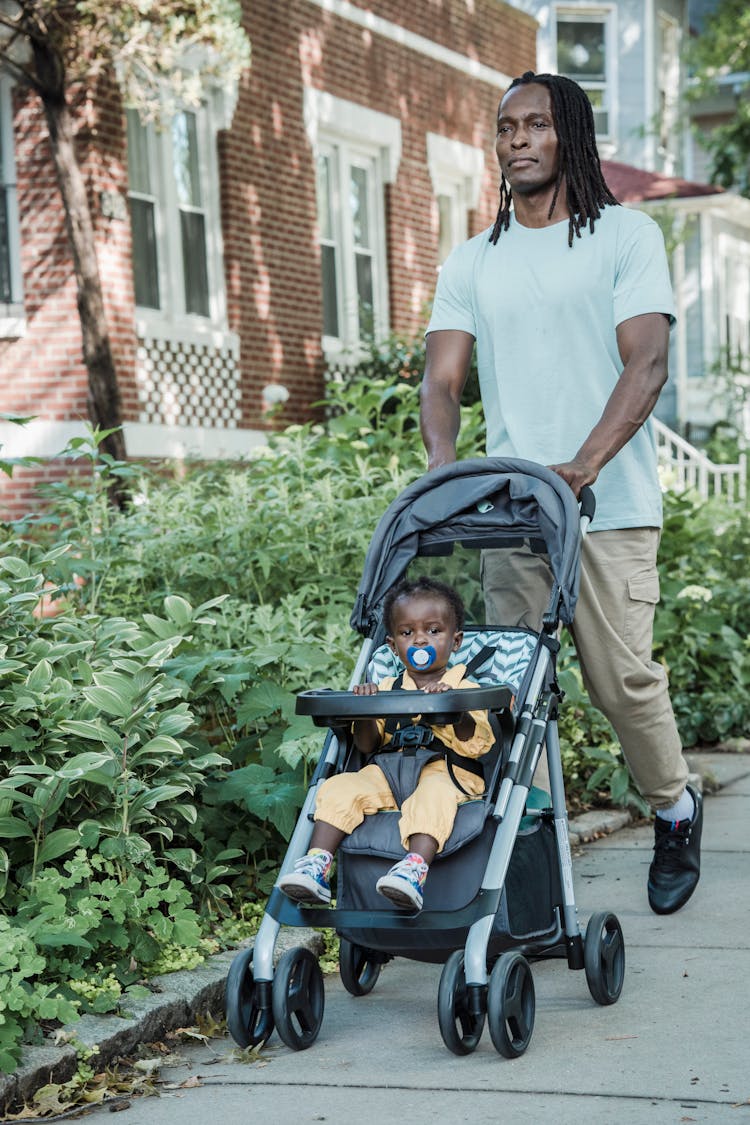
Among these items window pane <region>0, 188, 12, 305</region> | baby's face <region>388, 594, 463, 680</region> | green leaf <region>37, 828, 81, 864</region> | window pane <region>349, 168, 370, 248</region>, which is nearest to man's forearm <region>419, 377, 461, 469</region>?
baby's face <region>388, 594, 463, 680</region>

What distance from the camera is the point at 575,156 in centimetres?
459

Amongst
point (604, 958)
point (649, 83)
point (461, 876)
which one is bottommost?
point (604, 958)

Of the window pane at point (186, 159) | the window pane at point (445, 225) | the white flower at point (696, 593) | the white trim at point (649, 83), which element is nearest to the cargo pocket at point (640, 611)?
the white flower at point (696, 593)

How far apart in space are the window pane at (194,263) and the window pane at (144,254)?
1.23 ft

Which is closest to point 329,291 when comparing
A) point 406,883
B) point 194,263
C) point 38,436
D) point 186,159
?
point 194,263

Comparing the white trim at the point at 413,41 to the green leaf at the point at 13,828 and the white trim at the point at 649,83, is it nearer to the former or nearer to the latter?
the white trim at the point at 649,83

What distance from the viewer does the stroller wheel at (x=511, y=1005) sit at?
351 centimetres

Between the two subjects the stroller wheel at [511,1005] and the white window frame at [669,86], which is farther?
the white window frame at [669,86]

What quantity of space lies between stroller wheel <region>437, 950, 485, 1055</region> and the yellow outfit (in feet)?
0.95

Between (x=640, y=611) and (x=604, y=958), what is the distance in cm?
108

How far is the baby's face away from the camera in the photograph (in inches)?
157

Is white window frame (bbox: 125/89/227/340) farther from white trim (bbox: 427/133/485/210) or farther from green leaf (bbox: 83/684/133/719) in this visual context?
green leaf (bbox: 83/684/133/719)

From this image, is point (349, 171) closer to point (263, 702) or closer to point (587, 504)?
point (263, 702)

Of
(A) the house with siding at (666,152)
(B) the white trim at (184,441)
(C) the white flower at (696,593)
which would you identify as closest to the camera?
(C) the white flower at (696,593)
